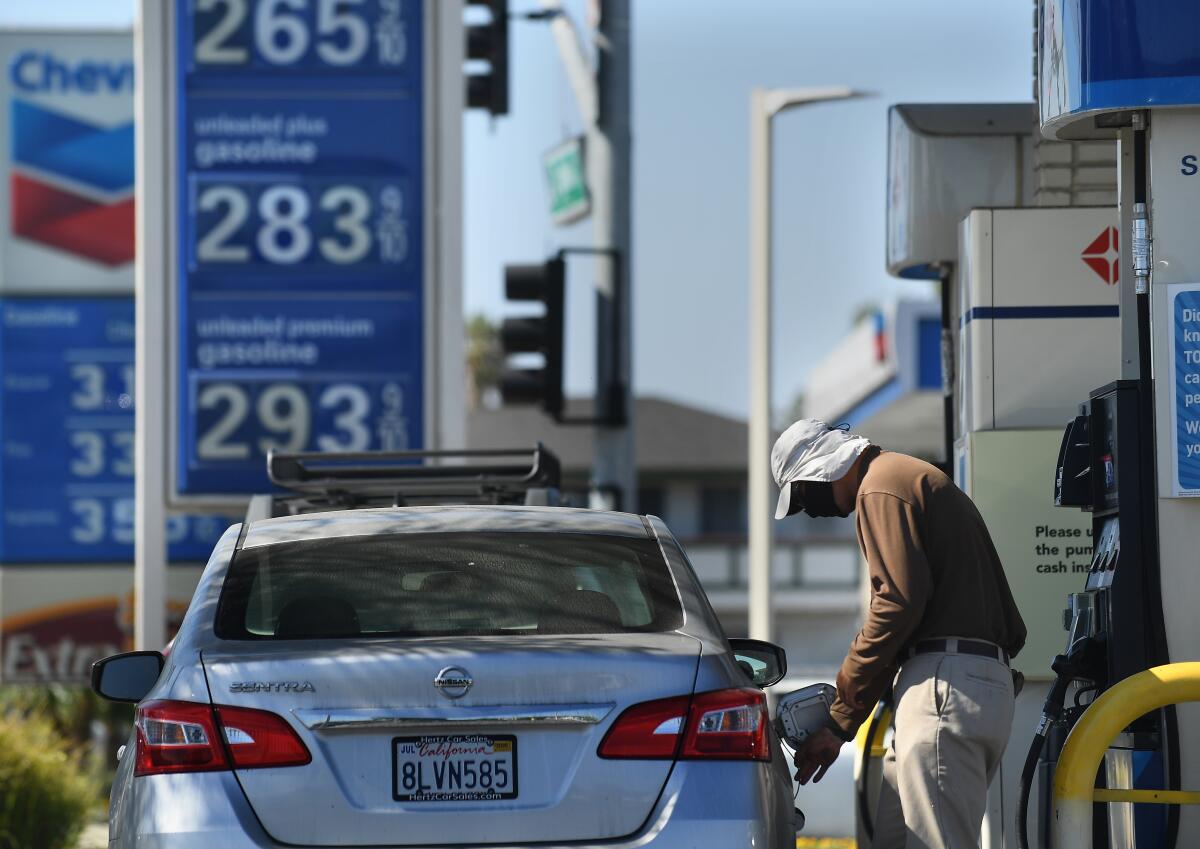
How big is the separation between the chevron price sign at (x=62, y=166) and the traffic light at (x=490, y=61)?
161 inches

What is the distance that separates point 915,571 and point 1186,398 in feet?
3.53

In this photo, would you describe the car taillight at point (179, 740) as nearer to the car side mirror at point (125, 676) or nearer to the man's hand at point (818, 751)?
the car side mirror at point (125, 676)

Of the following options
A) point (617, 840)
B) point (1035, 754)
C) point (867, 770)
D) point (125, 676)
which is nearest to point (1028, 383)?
point (867, 770)

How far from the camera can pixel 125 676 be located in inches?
242

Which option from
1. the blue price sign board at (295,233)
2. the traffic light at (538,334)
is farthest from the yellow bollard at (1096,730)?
the blue price sign board at (295,233)

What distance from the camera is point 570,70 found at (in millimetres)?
13312

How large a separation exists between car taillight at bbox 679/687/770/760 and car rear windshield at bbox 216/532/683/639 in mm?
382

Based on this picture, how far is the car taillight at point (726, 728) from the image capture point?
5.30 m

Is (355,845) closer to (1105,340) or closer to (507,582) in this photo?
(507,582)

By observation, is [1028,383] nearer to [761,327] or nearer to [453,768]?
[453,768]

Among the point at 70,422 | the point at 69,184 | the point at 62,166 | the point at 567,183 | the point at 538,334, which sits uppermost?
the point at 62,166

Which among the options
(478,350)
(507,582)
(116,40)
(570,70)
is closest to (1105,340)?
(507,582)

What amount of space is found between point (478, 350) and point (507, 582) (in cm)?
6580

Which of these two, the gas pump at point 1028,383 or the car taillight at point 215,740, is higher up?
the gas pump at point 1028,383
